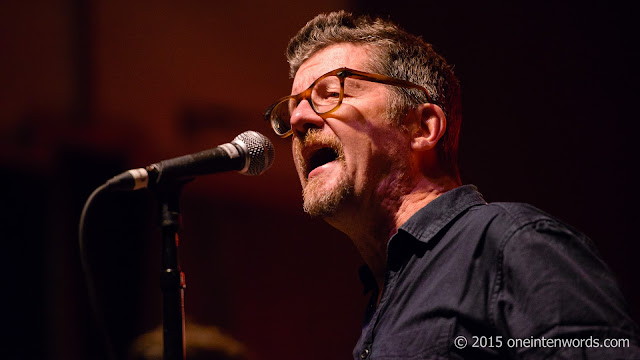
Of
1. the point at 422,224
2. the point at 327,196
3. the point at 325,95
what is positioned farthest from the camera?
the point at 325,95

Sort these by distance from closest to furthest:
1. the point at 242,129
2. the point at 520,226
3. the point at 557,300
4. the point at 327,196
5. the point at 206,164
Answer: the point at 557,300 → the point at 520,226 → the point at 206,164 → the point at 327,196 → the point at 242,129

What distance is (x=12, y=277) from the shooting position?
224cm

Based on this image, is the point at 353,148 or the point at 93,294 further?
the point at 353,148

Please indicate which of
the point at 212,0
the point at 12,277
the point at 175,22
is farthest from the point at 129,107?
the point at 12,277

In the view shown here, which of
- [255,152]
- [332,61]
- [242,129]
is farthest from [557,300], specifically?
[242,129]

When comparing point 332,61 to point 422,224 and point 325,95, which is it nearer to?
point 325,95

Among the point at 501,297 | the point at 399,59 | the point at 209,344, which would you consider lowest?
the point at 209,344

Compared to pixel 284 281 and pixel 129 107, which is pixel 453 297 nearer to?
pixel 284 281

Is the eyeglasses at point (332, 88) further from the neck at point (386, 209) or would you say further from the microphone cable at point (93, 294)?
the microphone cable at point (93, 294)

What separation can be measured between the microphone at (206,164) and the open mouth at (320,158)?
30 centimetres

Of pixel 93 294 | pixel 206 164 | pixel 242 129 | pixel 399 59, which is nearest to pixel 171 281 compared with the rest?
→ pixel 93 294

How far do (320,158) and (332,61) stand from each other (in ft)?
1.07

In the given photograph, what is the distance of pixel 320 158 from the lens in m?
1.77

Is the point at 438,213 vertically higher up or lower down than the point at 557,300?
higher up
